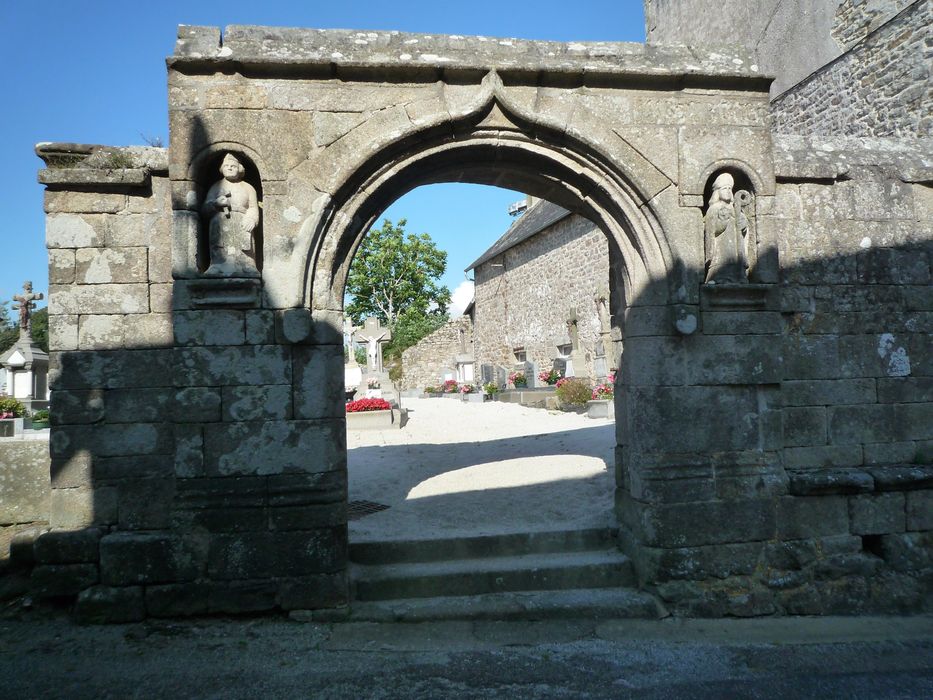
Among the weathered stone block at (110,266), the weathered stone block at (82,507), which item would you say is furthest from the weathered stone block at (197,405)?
the weathered stone block at (110,266)

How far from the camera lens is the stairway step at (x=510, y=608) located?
10.7 ft

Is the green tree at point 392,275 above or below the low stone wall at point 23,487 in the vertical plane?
above

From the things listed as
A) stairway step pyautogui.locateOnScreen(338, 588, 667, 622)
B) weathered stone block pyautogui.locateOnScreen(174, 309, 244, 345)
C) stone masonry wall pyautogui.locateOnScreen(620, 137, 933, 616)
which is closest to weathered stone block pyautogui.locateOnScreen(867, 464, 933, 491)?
stone masonry wall pyautogui.locateOnScreen(620, 137, 933, 616)

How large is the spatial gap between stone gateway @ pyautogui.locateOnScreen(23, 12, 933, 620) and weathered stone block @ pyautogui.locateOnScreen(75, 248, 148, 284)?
2 cm

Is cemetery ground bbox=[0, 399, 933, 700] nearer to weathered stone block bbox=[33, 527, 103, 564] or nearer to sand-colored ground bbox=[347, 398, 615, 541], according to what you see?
sand-colored ground bbox=[347, 398, 615, 541]

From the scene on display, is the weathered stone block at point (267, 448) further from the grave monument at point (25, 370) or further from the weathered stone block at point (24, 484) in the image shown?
the grave monument at point (25, 370)

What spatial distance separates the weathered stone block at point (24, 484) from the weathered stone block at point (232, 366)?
1.17 meters

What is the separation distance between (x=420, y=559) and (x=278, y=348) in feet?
5.25

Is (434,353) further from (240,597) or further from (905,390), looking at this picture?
(240,597)

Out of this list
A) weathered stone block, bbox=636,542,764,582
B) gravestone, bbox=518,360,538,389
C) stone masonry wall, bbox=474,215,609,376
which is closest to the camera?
weathered stone block, bbox=636,542,764,582

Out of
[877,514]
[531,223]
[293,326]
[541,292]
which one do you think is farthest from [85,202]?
[531,223]

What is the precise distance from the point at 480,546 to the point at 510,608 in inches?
19.7

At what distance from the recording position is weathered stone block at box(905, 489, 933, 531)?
11.9 ft

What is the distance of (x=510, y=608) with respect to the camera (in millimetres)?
3318
